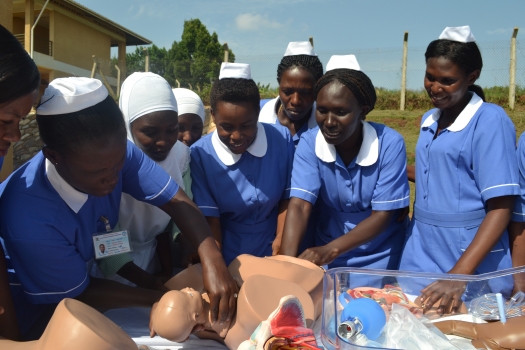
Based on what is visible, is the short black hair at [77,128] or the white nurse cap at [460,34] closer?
the short black hair at [77,128]

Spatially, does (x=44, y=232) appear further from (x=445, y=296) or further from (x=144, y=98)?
(x=445, y=296)

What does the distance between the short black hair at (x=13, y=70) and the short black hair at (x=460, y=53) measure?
1.52 m

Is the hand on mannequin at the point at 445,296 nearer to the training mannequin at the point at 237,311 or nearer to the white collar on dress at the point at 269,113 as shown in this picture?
the training mannequin at the point at 237,311

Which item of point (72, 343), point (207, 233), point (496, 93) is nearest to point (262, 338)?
point (72, 343)

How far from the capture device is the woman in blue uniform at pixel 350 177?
1.93 m

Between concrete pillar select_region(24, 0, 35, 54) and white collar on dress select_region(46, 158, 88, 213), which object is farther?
concrete pillar select_region(24, 0, 35, 54)

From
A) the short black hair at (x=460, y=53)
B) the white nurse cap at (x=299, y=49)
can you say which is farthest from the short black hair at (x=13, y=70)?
the white nurse cap at (x=299, y=49)

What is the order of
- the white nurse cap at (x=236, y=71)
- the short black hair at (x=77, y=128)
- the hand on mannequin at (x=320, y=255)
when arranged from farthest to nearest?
the white nurse cap at (x=236, y=71), the hand on mannequin at (x=320, y=255), the short black hair at (x=77, y=128)

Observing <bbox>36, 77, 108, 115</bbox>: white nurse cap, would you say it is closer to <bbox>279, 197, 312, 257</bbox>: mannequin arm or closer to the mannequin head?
the mannequin head

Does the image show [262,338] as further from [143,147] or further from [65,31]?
[65,31]

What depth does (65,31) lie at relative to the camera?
46.5ft

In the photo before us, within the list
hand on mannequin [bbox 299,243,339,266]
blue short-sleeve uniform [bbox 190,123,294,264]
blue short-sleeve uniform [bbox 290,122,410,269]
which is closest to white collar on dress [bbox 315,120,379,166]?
blue short-sleeve uniform [bbox 290,122,410,269]

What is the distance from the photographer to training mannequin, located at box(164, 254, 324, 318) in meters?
1.55

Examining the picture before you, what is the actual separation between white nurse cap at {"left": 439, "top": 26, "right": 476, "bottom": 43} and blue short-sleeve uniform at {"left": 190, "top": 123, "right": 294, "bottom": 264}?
874mm
